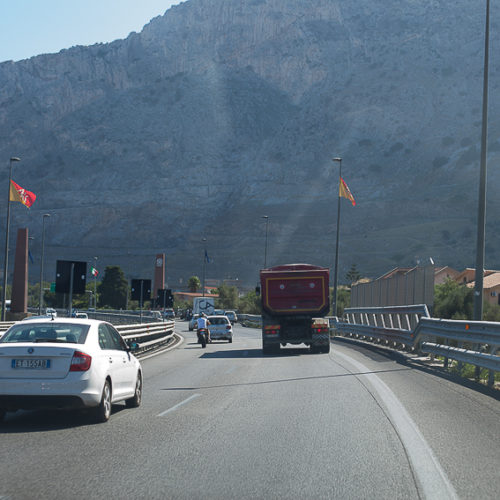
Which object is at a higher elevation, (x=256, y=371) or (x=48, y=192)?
(x=48, y=192)

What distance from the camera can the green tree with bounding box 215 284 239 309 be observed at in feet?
337

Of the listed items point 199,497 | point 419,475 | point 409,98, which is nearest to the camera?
point 199,497

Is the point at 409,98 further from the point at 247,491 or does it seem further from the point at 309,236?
the point at 247,491

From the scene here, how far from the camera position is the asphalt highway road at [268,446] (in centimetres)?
627

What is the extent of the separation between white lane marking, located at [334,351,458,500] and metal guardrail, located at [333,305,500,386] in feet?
8.58

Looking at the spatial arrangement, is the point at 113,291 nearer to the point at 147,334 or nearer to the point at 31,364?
the point at 147,334

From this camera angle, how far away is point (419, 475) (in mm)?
A: 6719

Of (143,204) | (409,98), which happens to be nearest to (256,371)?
(143,204)

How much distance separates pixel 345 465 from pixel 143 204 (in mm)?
161859

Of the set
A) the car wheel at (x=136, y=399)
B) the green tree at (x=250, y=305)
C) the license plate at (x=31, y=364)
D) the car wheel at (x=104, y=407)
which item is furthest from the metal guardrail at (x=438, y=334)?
the green tree at (x=250, y=305)

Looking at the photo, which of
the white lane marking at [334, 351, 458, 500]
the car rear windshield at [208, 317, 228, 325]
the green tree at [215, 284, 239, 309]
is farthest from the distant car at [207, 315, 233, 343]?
the green tree at [215, 284, 239, 309]

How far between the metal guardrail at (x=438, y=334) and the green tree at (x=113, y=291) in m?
74.0

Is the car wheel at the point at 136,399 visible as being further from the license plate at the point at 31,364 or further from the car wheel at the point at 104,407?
the license plate at the point at 31,364

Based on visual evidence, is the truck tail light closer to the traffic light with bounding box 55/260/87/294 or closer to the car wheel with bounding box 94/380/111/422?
the traffic light with bounding box 55/260/87/294
